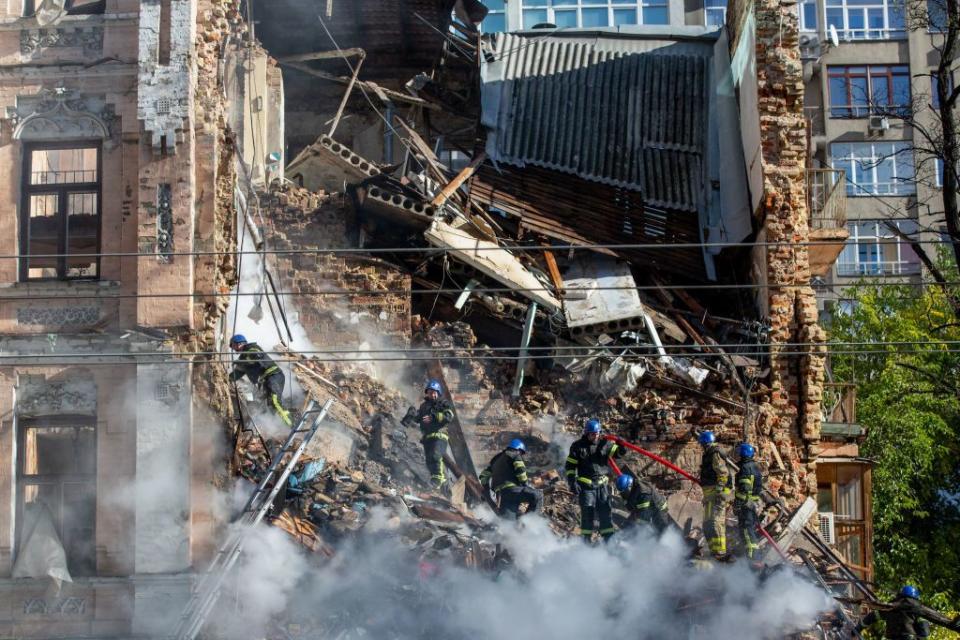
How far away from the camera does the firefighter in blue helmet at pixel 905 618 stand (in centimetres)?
1550

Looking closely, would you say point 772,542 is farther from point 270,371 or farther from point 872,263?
point 872,263

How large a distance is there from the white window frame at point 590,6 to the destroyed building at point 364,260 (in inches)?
202

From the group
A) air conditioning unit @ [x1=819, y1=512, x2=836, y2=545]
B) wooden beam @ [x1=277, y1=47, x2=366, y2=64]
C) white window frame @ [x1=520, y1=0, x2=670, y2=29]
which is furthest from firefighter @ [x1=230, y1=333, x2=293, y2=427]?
white window frame @ [x1=520, y1=0, x2=670, y2=29]

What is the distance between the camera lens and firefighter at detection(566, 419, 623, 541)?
54.3 ft

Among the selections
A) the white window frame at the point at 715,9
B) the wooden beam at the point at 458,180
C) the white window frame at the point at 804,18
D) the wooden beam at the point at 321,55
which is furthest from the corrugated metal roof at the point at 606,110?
the white window frame at the point at 804,18

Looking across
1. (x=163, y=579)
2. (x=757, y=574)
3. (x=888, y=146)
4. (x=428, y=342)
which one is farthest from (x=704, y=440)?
(x=888, y=146)

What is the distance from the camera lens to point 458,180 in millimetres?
21844

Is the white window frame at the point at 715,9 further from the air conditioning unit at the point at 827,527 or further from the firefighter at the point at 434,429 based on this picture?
the firefighter at the point at 434,429

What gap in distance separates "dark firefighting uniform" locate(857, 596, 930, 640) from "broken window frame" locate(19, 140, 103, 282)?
10.1 metres

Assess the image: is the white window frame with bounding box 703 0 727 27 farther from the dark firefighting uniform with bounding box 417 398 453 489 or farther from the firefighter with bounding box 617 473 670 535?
the firefighter with bounding box 617 473 670 535

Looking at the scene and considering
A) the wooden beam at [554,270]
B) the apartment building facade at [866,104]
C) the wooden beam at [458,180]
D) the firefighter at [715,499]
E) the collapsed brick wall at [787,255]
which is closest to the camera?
the firefighter at [715,499]

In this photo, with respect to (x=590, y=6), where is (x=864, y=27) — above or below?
above

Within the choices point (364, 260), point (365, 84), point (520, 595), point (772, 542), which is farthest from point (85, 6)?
point (772, 542)

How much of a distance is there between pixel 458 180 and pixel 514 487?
6533mm
